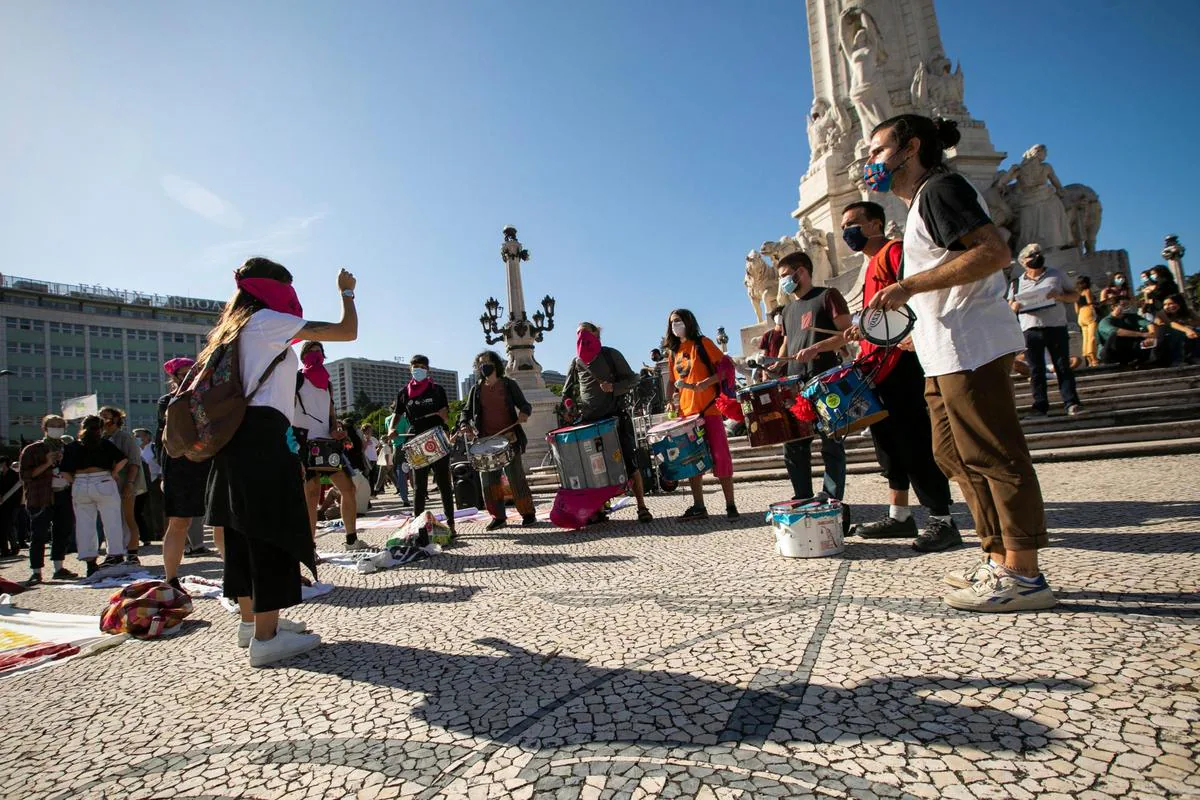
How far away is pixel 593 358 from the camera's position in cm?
623

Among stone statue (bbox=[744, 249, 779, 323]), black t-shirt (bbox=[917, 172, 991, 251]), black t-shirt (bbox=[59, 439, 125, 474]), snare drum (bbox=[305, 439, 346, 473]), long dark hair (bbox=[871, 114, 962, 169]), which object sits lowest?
snare drum (bbox=[305, 439, 346, 473])

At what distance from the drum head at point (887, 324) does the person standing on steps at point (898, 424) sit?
0.76 m

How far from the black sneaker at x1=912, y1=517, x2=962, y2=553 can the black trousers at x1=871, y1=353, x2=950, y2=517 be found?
93mm

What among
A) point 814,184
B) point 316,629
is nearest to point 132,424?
point 814,184

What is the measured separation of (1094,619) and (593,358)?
15.1 ft

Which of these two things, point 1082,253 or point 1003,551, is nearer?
point 1003,551

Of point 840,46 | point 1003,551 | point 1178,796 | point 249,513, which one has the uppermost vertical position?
point 840,46

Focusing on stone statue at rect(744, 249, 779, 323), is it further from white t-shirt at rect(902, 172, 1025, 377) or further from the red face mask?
white t-shirt at rect(902, 172, 1025, 377)

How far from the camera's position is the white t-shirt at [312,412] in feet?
18.1

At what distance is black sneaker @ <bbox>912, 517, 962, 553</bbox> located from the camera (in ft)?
11.6

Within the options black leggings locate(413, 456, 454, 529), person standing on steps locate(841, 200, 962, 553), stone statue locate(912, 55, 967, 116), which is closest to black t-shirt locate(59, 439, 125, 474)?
black leggings locate(413, 456, 454, 529)

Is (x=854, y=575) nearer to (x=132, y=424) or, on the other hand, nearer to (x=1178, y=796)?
(x=1178, y=796)

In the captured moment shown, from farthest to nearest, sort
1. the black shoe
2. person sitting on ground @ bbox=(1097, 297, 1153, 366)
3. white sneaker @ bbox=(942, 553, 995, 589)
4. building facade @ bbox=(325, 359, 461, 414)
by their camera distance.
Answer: building facade @ bbox=(325, 359, 461, 414) < person sitting on ground @ bbox=(1097, 297, 1153, 366) < the black shoe < white sneaker @ bbox=(942, 553, 995, 589)

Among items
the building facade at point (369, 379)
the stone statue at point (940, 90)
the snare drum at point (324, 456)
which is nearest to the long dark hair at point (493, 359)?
the snare drum at point (324, 456)
